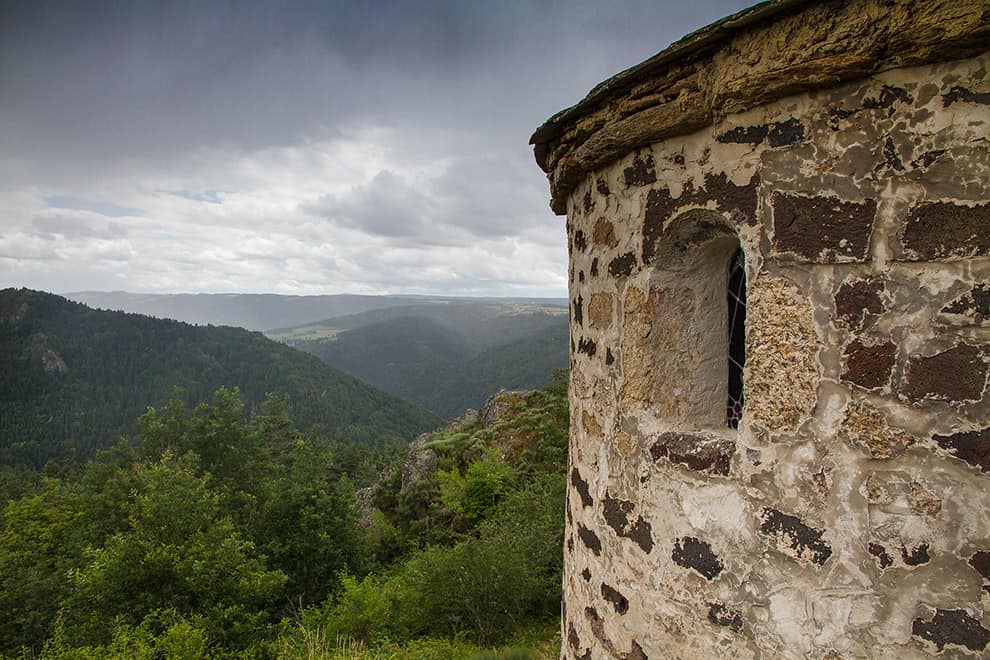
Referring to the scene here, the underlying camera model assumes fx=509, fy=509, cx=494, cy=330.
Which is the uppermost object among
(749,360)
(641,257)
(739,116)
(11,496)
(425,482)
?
(739,116)

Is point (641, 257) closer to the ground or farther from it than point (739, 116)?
closer to the ground

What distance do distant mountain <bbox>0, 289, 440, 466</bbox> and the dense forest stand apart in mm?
58990

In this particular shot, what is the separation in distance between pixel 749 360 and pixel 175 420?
28.5 metres

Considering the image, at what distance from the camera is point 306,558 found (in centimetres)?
1586

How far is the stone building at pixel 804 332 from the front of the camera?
168 cm

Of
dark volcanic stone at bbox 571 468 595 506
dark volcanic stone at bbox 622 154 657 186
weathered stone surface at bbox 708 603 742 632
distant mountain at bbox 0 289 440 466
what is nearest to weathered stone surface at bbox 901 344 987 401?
weathered stone surface at bbox 708 603 742 632

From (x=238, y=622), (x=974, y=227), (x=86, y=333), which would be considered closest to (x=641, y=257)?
(x=974, y=227)

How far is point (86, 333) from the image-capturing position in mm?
119500

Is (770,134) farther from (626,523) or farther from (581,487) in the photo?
(581,487)

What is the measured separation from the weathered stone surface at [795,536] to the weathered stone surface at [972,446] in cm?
53

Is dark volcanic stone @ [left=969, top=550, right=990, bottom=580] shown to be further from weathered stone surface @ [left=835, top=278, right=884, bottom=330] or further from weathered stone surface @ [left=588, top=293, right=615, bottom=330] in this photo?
weathered stone surface @ [left=588, top=293, right=615, bottom=330]

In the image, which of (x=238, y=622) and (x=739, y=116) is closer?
(x=739, y=116)

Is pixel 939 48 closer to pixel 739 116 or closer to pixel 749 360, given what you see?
pixel 739 116

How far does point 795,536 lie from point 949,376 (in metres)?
0.80
